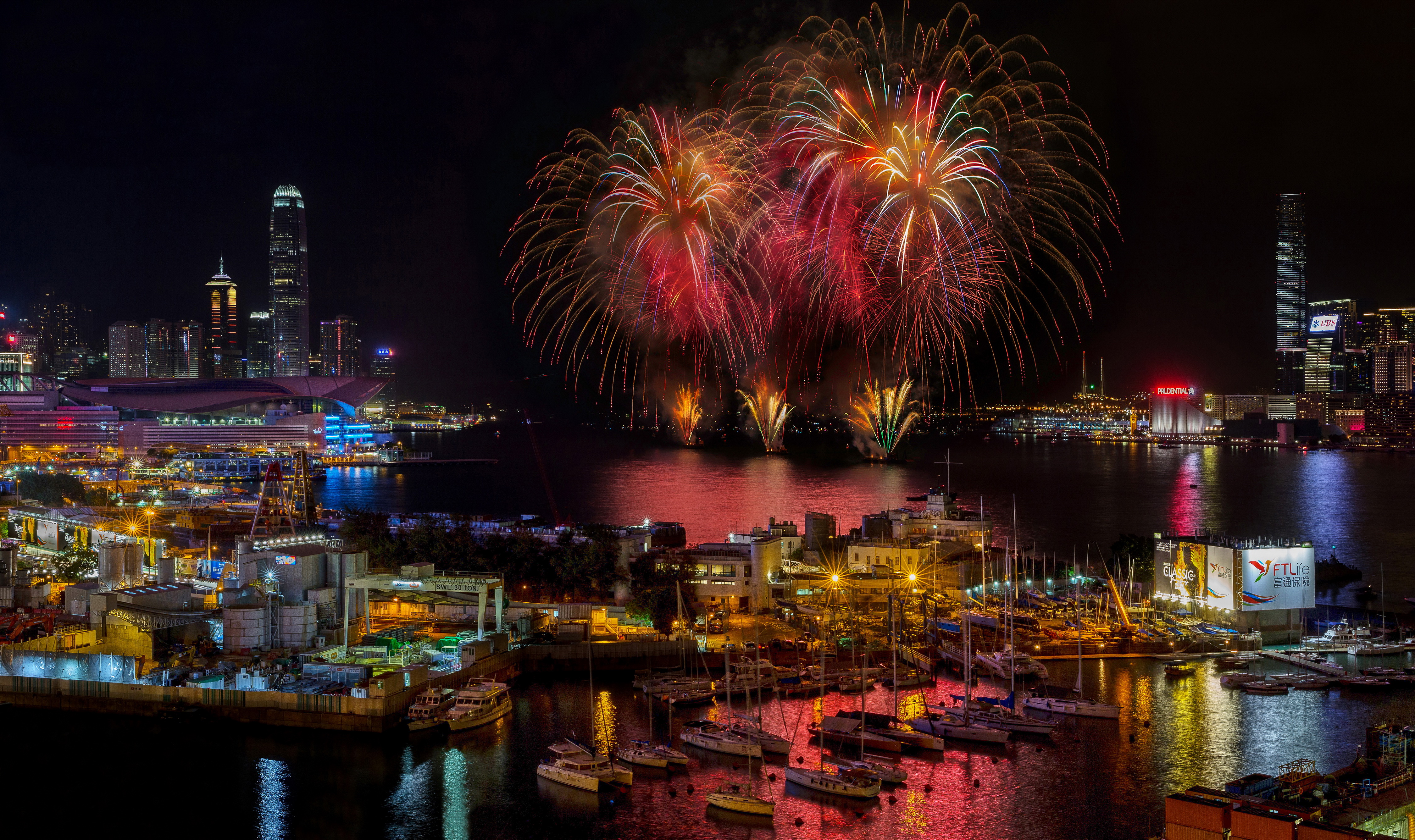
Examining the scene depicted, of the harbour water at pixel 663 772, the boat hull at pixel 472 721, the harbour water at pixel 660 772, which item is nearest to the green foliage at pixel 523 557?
the harbour water at pixel 660 772

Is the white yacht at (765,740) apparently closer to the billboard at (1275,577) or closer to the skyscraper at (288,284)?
the billboard at (1275,577)

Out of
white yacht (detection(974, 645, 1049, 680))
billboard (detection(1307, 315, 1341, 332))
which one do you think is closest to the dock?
white yacht (detection(974, 645, 1049, 680))

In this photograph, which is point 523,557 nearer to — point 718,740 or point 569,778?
point 718,740

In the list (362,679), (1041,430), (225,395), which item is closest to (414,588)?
(362,679)

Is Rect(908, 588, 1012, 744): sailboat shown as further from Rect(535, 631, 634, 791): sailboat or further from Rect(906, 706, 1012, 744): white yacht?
Rect(535, 631, 634, 791): sailboat

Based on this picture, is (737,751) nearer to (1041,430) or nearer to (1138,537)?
(1138,537)
